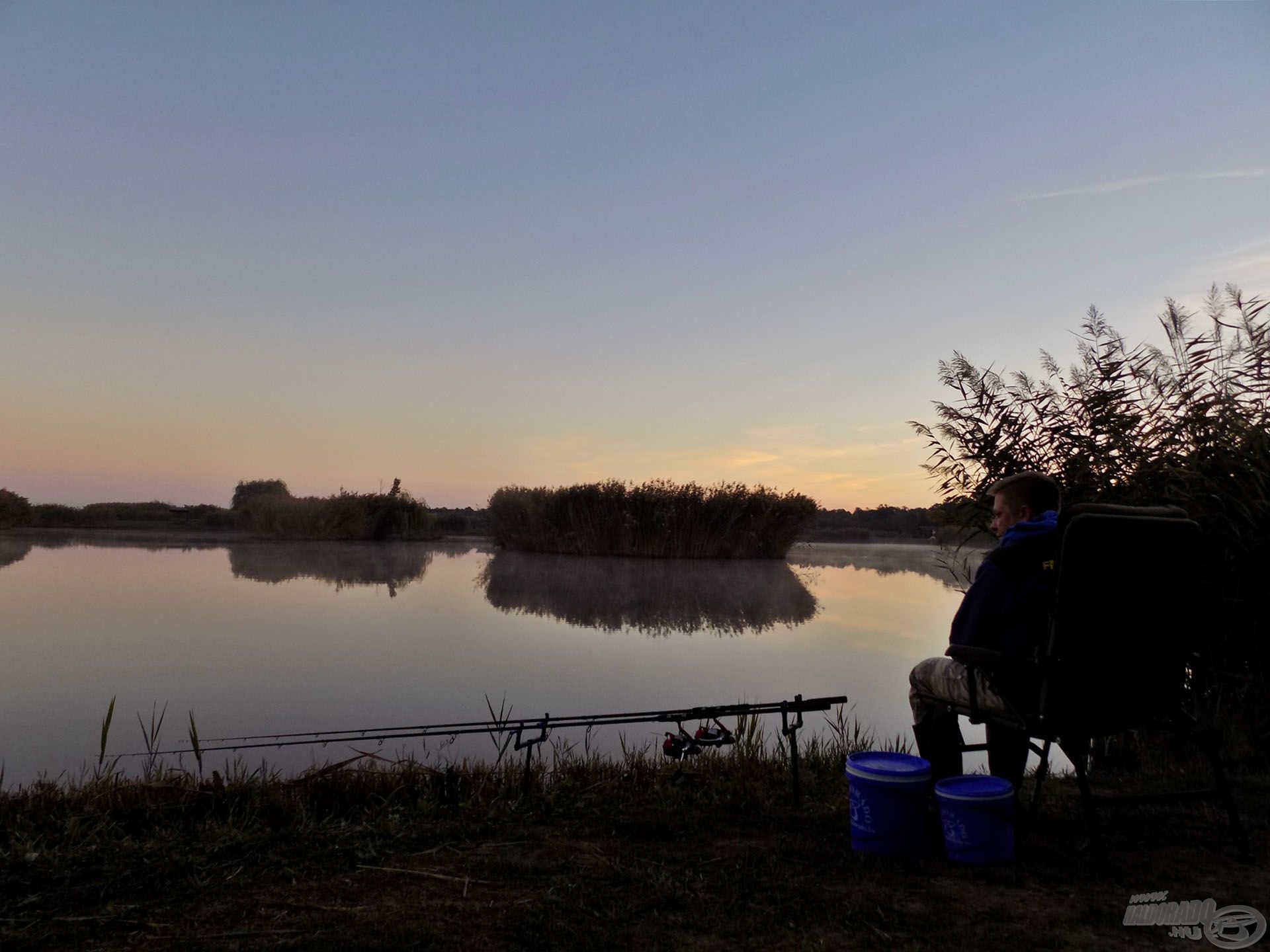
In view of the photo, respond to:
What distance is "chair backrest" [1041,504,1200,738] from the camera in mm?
2357

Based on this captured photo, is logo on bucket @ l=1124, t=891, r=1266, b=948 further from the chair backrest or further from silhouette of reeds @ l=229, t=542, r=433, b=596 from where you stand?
silhouette of reeds @ l=229, t=542, r=433, b=596

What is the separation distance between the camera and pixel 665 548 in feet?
62.6

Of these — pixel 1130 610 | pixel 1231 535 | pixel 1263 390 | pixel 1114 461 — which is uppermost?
pixel 1263 390

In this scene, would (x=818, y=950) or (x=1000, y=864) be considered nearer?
(x=818, y=950)

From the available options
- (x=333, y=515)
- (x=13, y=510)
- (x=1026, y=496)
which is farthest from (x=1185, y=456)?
(x=13, y=510)

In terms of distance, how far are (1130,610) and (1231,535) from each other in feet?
6.64

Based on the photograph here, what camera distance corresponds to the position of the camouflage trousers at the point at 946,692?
2631 mm

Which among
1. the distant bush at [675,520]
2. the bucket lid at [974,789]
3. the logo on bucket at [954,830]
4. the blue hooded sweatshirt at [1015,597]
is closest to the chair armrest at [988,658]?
the blue hooded sweatshirt at [1015,597]

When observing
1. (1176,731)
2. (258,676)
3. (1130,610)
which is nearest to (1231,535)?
(1176,731)

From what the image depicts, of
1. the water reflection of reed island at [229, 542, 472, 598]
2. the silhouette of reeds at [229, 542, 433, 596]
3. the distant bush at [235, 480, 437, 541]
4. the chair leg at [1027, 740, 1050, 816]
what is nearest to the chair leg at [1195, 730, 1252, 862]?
the chair leg at [1027, 740, 1050, 816]

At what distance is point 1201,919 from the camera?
2.05m

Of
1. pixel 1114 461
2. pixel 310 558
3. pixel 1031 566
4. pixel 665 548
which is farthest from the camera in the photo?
pixel 665 548

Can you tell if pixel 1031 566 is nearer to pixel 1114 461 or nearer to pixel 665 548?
pixel 1114 461

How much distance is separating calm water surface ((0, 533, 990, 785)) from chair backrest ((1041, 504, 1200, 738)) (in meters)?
2.42
